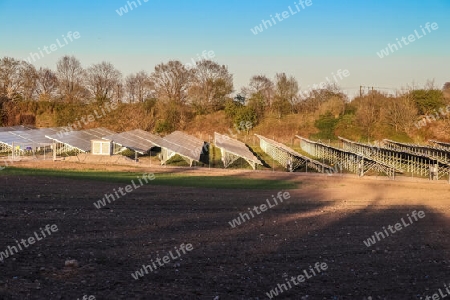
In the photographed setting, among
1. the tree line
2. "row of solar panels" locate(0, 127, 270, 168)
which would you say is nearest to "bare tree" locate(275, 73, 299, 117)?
the tree line

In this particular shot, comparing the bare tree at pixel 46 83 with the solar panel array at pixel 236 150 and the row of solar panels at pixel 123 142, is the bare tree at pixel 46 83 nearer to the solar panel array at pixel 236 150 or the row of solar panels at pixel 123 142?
the row of solar panels at pixel 123 142

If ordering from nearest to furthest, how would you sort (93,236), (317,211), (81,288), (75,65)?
(81,288), (93,236), (317,211), (75,65)

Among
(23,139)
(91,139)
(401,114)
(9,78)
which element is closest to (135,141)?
(91,139)

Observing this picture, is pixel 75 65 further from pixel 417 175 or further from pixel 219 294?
pixel 219 294

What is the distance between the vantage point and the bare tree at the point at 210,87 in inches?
3123

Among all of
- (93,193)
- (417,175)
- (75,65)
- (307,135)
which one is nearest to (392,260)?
(93,193)

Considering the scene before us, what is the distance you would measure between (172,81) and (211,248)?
74652mm

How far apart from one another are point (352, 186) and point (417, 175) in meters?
11.7

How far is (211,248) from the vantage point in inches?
415

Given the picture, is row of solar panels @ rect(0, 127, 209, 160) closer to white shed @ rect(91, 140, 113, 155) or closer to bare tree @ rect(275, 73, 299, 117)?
white shed @ rect(91, 140, 113, 155)

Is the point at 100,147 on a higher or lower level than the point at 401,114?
lower

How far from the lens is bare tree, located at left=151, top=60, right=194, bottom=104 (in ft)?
271

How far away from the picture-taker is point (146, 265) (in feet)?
29.3

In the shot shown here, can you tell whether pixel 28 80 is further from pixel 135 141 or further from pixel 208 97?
pixel 135 141
